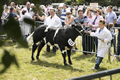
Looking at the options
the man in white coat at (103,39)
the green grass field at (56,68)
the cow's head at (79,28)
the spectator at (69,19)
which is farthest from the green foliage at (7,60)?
the spectator at (69,19)

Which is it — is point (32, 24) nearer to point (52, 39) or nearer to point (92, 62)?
point (52, 39)

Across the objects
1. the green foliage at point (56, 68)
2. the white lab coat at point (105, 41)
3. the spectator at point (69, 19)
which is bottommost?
the green foliage at point (56, 68)

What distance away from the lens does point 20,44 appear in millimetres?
1247

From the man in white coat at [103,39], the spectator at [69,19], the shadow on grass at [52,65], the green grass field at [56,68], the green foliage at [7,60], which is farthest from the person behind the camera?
the spectator at [69,19]

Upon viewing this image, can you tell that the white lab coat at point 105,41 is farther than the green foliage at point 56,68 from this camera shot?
Yes

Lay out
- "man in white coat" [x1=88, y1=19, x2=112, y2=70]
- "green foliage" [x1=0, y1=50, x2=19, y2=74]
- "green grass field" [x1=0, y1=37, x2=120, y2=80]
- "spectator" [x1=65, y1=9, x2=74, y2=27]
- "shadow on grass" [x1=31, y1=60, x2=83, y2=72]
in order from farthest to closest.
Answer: "spectator" [x1=65, y1=9, x2=74, y2=27] → "shadow on grass" [x1=31, y1=60, x2=83, y2=72] → "man in white coat" [x1=88, y1=19, x2=112, y2=70] → "green grass field" [x1=0, y1=37, x2=120, y2=80] → "green foliage" [x1=0, y1=50, x2=19, y2=74]

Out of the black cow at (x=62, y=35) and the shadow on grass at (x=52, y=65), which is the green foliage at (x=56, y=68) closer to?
the shadow on grass at (x=52, y=65)

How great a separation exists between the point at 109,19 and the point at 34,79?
16.0 ft

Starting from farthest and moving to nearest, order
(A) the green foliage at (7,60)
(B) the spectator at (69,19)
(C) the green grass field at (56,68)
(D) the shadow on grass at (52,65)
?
(B) the spectator at (69,19), (D) the shadow on grass at (52,65), (C) the green grass field at (56,68), (A) the green foliage at (7,60)

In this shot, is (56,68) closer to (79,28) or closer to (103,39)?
(79,28)

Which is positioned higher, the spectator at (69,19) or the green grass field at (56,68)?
the spectator at (69,19)

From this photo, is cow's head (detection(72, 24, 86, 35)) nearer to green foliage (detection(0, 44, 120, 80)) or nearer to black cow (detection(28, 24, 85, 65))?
black cow (detection(28, 24, 85, 65))

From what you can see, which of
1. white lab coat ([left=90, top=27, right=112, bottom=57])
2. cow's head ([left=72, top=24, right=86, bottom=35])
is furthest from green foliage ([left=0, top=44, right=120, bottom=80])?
cow's head ([left=72, top=24, right=86, bottom=35])

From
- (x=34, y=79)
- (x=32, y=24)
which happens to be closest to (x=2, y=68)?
(x=32, y=24)
